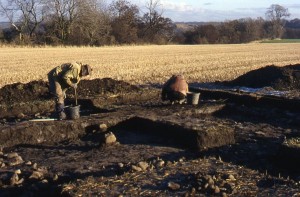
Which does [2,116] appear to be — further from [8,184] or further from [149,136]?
[8,184]

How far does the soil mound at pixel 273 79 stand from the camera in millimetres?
17139

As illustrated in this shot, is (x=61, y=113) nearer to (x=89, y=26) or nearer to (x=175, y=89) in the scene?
(x=175, y=89)

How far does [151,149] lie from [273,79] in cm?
1036

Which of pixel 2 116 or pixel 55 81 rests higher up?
pixel 55 81

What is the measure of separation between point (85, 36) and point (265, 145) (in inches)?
2077

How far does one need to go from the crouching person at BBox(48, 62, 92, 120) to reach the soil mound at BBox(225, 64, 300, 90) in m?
8.64

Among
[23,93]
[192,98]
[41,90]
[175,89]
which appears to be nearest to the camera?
[175,89]

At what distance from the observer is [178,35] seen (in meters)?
72.0

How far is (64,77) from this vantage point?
10.5 meters

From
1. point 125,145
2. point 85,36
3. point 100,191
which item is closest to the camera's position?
point 100,191

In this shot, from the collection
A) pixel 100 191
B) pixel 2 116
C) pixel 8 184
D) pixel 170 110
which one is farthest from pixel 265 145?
pixel 2 116

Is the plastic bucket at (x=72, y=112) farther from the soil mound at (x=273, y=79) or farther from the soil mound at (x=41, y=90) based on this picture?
the soil mound at (x=273, y=79)

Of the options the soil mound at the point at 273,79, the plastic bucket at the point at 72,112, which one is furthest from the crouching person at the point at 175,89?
the soil mound at the point at 273,79

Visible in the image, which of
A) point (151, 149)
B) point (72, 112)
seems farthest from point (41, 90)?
point (151, 149)
